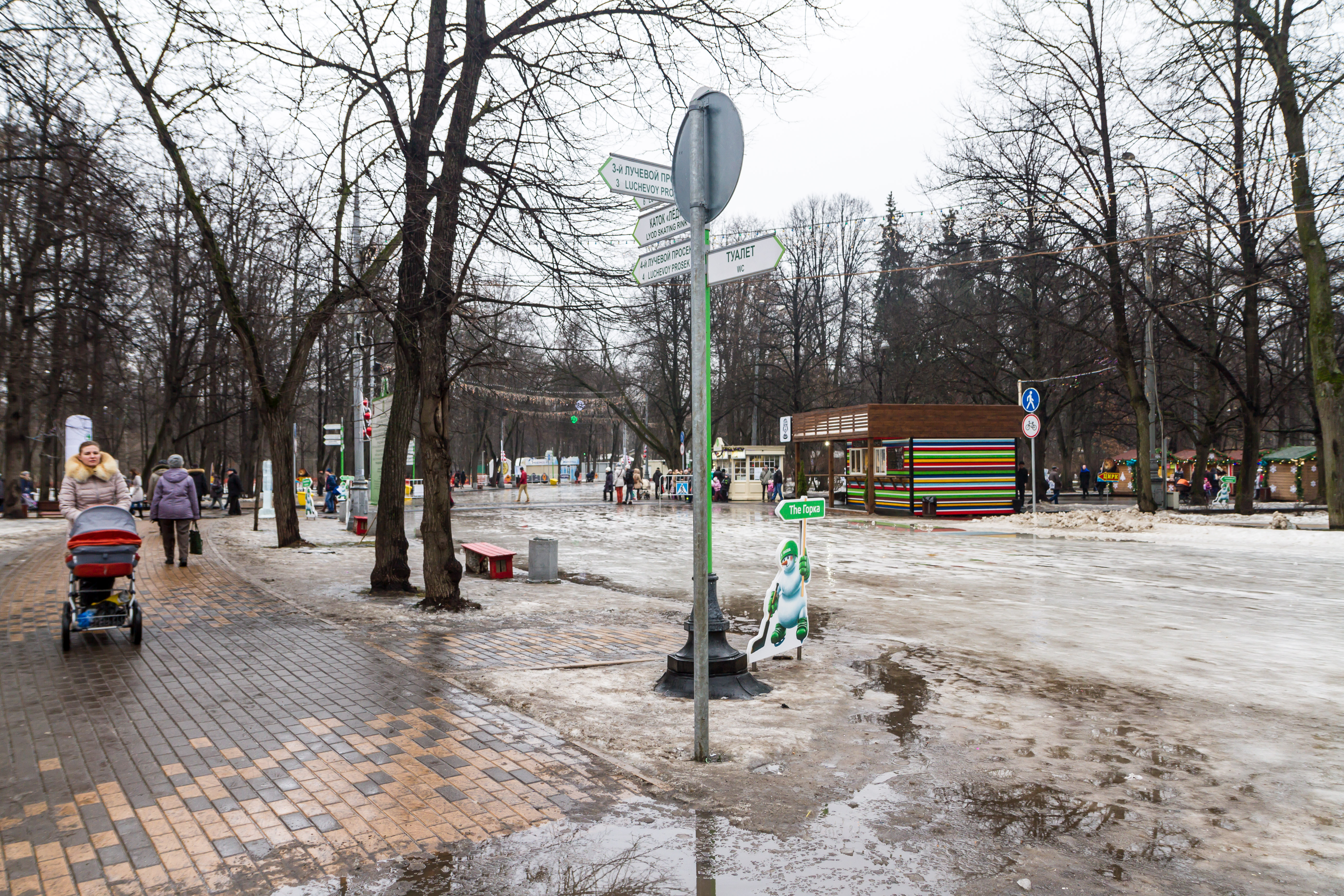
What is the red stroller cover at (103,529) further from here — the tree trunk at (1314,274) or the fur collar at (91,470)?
the tree trunk at (1314,274)

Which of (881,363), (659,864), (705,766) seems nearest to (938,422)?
(881,363)

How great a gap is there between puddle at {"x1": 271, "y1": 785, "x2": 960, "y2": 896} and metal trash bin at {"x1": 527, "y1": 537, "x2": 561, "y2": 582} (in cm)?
860

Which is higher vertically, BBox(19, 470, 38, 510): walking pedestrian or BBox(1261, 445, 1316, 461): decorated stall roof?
BBox(1261, 445, 1316, 461): decorated stall roof

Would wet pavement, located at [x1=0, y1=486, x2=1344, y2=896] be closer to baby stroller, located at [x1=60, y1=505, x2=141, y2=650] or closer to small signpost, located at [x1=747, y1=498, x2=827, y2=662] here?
baby stroller, located at [x1=60, y1=505, x2=141, y2=650]

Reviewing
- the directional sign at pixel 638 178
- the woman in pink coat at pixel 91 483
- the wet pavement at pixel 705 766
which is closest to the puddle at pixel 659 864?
the wet pavement at pixel 705 766

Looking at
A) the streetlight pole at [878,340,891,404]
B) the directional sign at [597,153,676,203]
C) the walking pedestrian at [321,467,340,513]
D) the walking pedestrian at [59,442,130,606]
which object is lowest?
the walking pedestrian at [321,467,340,513]

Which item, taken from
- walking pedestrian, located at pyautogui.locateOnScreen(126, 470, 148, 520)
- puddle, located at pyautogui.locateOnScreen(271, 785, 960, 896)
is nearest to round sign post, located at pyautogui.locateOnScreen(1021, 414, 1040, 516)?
puddle, located at pyautogui.locateOnScreen(271, 785, 960, 896)

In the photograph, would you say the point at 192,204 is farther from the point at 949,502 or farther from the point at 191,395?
the point at 949,502

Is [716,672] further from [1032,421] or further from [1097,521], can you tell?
[1097,521]

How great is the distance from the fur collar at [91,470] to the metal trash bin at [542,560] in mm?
5551

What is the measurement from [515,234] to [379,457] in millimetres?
5948

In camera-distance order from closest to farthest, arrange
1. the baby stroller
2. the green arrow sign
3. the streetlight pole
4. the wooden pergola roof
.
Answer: the green arrow sign → the baby stroller → the wooden pergola roof → the streetlight pole

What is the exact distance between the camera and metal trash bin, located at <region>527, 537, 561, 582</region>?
41.6ft

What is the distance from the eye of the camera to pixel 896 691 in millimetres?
6758
